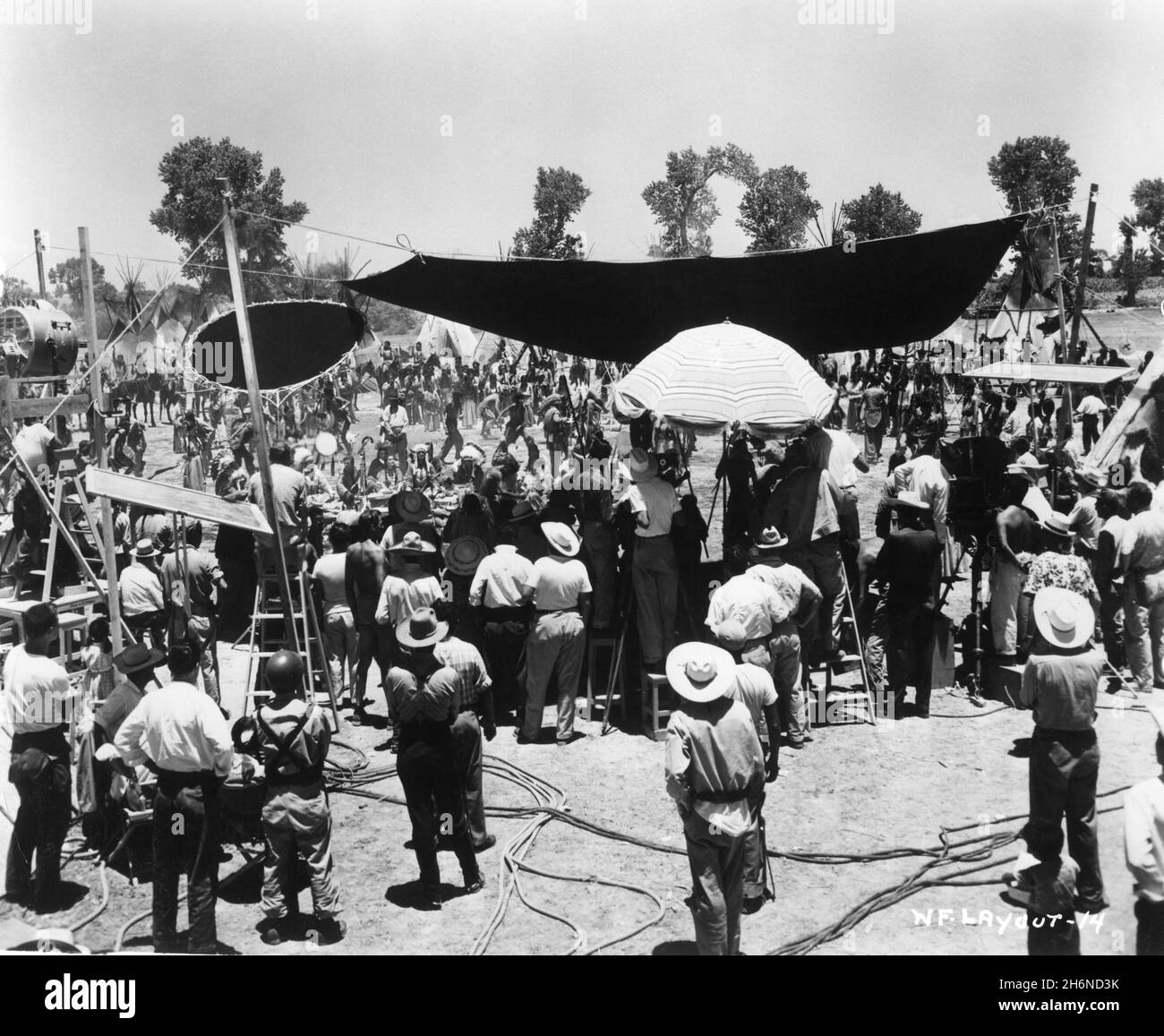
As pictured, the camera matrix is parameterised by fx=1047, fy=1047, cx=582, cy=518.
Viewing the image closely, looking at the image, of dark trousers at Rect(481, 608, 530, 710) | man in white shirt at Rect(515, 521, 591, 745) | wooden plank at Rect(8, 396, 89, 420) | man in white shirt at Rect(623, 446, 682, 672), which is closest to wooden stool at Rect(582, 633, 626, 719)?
man in white shirt at Rect(623, 446, 682, 672)

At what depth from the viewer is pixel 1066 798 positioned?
5.83 meters

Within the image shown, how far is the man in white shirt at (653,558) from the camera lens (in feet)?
28.6

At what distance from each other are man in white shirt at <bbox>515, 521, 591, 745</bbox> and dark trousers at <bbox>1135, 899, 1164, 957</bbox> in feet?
14.8

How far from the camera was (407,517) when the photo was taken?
30.0ft

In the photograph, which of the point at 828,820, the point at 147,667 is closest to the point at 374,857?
the point at 147,667

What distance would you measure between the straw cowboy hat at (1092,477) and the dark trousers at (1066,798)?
480 centimetres

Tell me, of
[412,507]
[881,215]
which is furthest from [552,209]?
[412,507]

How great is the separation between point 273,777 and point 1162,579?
299 inches

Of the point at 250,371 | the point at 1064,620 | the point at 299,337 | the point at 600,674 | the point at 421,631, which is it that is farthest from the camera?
the point at 299,337

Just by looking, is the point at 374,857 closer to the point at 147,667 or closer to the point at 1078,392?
the point at 147,667

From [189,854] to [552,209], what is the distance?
56492mm

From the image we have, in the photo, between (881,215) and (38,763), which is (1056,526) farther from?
(881,215)

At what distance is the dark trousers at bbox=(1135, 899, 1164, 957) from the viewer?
4.77 metres
